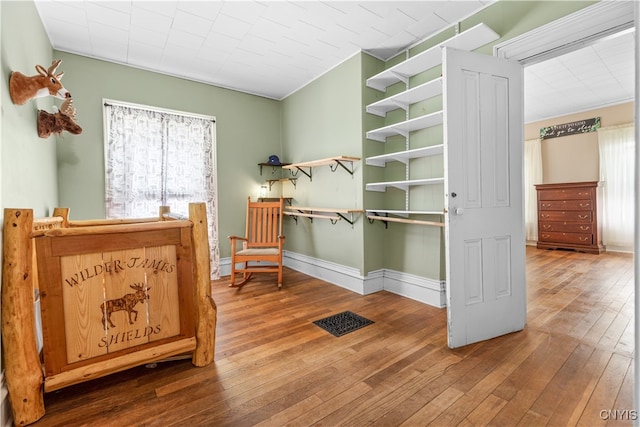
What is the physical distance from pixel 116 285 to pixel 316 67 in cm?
313

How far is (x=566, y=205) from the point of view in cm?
546

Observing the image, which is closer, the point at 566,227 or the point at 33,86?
the point at 33,86

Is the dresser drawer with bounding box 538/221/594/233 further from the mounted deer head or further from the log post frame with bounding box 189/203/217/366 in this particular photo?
the mounted deer head

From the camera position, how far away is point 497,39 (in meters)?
2.30

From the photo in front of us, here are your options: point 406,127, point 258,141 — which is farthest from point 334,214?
point 258,141

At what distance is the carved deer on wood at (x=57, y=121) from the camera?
6.97 feet

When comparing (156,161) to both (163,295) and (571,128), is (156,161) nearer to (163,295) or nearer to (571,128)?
(163,295)

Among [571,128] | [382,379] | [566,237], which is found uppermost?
[571,128]

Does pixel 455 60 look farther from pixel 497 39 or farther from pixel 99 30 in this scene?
pixel 99 30

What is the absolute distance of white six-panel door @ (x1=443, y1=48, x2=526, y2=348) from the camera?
76.0 inches

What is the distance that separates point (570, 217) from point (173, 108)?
7.03 meters

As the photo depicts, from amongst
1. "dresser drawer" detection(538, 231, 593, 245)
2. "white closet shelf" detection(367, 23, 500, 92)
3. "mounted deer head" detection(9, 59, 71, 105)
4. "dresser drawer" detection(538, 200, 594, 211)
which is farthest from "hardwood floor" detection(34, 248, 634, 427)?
"dresser drawer" detection(538, 200, 594, 211)

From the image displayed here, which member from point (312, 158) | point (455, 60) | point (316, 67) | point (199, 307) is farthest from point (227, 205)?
point (455, 60)

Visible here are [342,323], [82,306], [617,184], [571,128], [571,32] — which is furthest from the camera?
[571,128]
